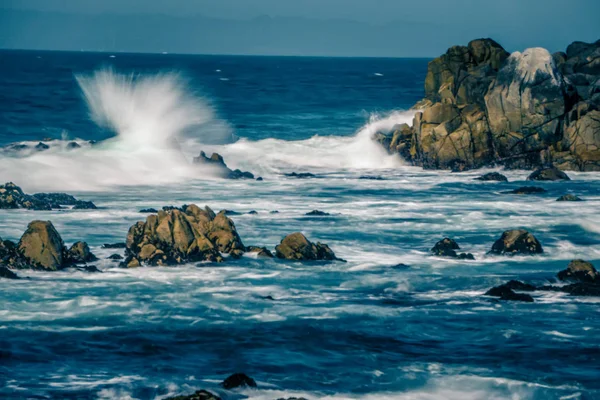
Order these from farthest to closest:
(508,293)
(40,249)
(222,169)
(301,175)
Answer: (301,175)
(222,169)
(40,249)
(508,293)

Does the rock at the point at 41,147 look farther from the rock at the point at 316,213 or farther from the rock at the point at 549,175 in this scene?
the rock at the point at 549,175

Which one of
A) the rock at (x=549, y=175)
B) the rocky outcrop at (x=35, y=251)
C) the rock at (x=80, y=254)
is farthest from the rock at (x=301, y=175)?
the rocky outcrop at (x=35, y=251)

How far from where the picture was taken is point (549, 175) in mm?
57844

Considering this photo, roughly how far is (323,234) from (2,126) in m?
57.6

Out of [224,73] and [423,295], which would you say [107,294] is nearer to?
[423,295]

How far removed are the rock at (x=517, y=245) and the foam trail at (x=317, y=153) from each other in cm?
3361

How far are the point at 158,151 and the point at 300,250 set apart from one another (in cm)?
3674

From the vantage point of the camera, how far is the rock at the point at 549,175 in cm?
5762

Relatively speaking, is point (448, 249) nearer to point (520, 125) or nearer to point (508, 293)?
point (508, 293)

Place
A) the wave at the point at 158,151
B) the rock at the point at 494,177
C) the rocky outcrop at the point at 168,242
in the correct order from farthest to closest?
the wave at the point at 158,151, the rock at the point at 494,177, the rocky outcrop at the point at 168,242

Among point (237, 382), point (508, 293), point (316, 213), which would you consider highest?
point (316, 213)

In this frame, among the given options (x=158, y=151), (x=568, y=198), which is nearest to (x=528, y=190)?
(x=568, y=198)

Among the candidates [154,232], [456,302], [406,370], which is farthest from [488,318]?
[154,232]

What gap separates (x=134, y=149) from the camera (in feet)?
229
